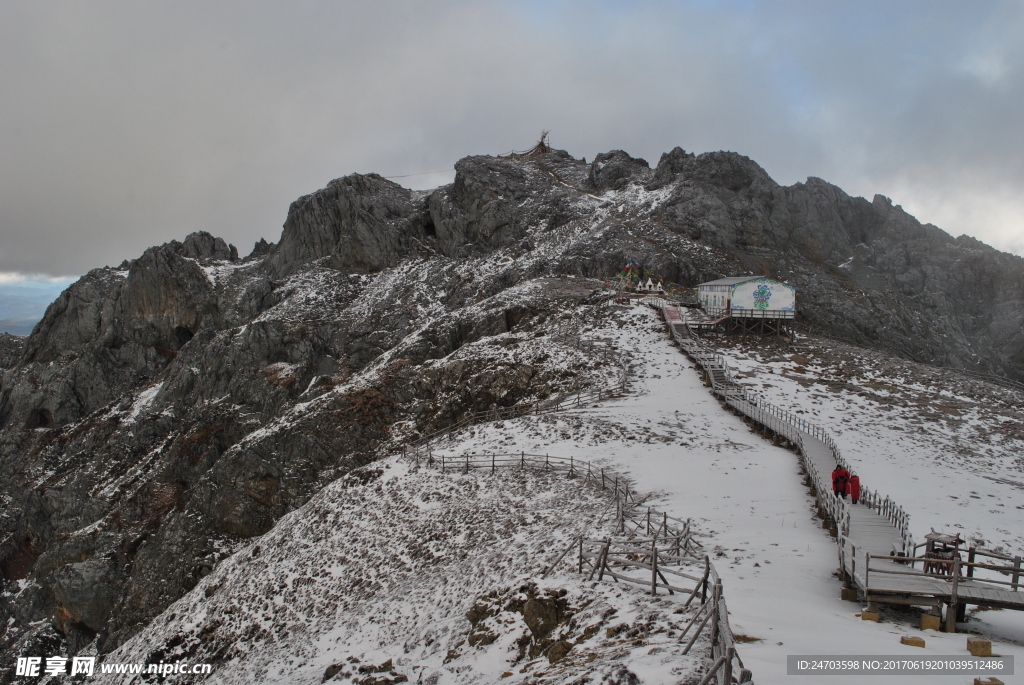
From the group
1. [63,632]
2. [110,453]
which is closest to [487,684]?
[63,632]

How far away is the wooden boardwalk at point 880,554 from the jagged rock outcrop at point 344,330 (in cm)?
1315

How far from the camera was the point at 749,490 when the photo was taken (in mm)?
20141

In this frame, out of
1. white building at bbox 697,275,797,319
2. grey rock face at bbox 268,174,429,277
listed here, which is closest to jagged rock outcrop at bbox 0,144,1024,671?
grey rock face at bbox 268,174,429,277

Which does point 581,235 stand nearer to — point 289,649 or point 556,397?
point 556,397

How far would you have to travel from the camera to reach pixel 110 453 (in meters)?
53.2

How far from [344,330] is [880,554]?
2110 inches

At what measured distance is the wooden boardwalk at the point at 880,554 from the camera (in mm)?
9766

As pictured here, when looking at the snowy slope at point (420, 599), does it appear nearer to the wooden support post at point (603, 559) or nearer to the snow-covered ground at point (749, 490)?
the wooden support post at point (603, 559)

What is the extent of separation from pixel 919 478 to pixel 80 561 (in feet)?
153

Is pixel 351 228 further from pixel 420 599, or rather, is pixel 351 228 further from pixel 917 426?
pixel 420 599

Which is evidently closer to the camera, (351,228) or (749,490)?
(749,490)

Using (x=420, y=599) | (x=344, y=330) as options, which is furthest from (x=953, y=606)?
(x=344, y=330)

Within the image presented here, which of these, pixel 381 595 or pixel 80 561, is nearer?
pixel 381 595

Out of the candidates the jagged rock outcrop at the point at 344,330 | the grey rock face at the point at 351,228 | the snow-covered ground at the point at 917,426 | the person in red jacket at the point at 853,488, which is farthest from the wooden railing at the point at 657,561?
the grey rock face at the point at 351,228
